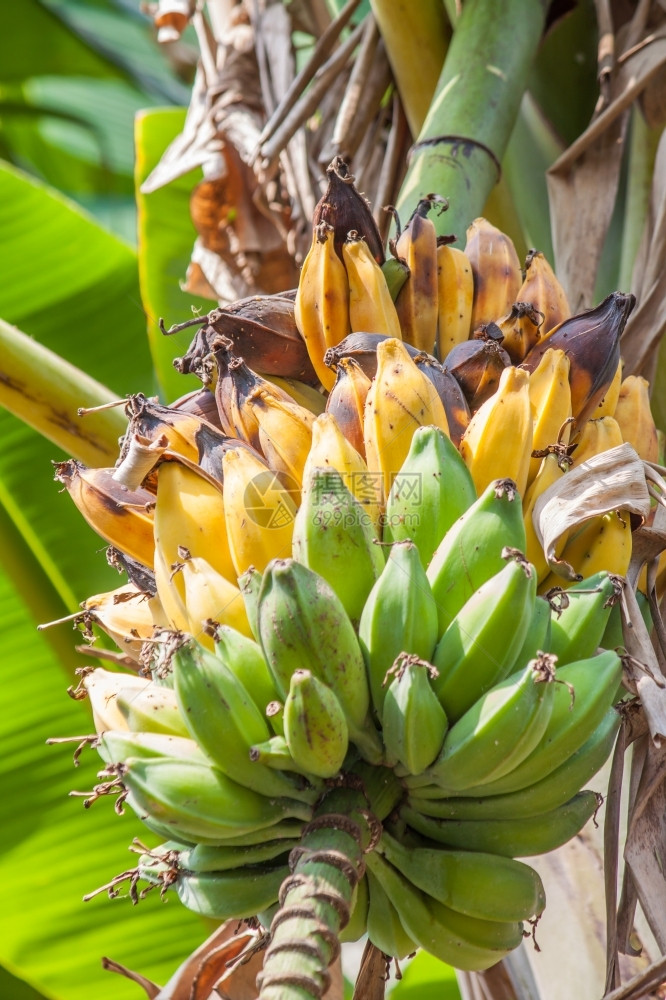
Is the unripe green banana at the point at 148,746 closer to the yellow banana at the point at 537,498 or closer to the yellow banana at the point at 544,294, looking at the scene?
the yellow banana at the point at 537,498

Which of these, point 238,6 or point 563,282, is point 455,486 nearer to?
point 563,282

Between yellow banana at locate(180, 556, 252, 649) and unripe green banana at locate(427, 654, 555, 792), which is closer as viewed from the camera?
unripe green banana at locate(427, 654, 555, 792)

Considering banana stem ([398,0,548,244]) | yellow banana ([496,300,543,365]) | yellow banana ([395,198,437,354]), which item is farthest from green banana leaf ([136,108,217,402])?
yellow banana ([496,300,543,365])

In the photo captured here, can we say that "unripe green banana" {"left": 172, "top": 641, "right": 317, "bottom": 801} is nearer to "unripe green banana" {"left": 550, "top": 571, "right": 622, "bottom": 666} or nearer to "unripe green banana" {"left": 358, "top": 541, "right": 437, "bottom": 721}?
"unripe green banana" {"left": 358, "top": 541, "right": 437, "bottom": 721}

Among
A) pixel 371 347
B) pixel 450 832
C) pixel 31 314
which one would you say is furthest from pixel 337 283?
pixel 31 314

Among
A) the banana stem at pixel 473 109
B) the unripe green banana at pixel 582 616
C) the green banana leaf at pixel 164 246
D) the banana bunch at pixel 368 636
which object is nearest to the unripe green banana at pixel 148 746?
the banana bunch at pixel 368 636
